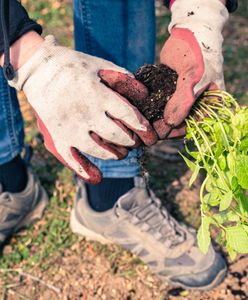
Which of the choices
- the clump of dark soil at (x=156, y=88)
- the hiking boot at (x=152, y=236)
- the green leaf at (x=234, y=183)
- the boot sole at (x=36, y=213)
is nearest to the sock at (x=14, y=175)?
the boot sole at (x=36, y=213)

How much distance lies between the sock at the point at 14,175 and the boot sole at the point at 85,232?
0.28m

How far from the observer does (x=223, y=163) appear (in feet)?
4.87

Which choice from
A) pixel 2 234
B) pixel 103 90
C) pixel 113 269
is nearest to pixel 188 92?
pixel 103 90

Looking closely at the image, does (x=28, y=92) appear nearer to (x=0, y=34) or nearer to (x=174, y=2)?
(x=0, y=34)

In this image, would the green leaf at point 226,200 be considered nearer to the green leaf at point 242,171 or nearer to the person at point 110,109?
the green leaf at point 242,171

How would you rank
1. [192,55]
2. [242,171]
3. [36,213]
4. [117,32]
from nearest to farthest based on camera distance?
[242,171]
[192,55]
[117,32]
[36,213]

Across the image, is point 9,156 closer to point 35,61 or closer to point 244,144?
point 35,61

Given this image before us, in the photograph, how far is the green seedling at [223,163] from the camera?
142 centimetres

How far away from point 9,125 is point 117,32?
0.60 meters

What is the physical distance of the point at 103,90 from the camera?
4.86ft

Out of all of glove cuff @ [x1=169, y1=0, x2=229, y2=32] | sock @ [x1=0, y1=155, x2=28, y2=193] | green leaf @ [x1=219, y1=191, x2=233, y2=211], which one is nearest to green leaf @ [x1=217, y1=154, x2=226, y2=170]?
green leaf @ [x1=219, y1=191, x2=233, y2=211]

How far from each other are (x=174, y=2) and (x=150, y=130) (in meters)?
0.53

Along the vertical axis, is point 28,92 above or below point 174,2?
below

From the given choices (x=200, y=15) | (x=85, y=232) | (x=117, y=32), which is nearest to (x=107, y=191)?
(x=85, y=232)
